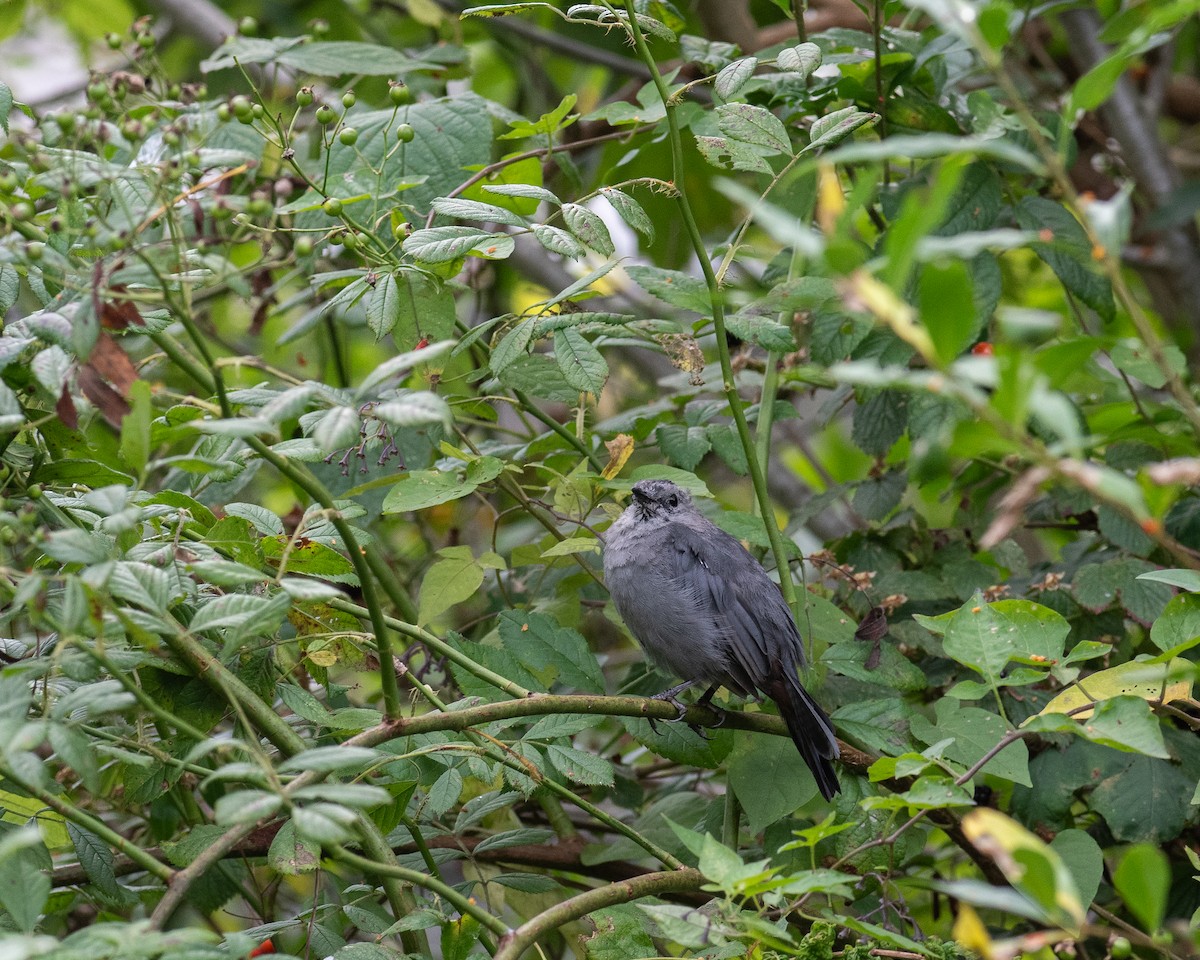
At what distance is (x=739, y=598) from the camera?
3176 millimetres

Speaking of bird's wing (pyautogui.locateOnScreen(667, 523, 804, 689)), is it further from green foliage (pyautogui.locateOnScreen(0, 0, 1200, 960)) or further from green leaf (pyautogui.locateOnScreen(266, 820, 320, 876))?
green leaf (pyautogui.locateOnScreen(266, 820, 320, 876))

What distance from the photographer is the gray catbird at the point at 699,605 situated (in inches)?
117

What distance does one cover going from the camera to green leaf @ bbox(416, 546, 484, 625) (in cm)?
262

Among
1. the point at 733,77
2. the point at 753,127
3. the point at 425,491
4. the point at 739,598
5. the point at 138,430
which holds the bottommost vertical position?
the point at 739,598

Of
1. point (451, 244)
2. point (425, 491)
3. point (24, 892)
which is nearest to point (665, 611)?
point (425, 491)

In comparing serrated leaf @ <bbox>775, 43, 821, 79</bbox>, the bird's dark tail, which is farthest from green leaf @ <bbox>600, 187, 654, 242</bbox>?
the bird's dark tail

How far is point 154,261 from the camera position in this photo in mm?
1628

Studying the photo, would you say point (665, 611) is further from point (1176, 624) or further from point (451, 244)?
point (1176, 624)

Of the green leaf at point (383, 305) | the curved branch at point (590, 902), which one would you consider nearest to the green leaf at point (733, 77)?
the green leaf at point (383, 305)

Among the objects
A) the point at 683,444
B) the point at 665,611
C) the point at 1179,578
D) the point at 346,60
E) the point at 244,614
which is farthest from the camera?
the point at 346,60

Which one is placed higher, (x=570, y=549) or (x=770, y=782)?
(x=570, y=549)

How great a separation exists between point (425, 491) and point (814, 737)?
99 cm

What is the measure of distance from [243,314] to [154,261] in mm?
4096

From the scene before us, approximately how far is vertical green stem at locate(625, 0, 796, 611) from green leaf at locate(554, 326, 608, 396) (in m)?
0.26
